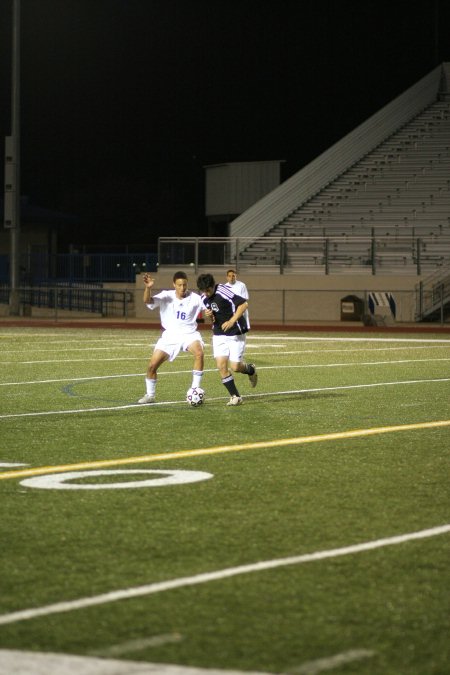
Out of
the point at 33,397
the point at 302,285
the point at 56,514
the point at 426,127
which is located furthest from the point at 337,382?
the point at 426,127

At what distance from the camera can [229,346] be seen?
15.0m

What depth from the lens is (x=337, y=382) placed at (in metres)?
17.9

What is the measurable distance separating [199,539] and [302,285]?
3517cm

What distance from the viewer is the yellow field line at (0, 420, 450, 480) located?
9445 millimetres

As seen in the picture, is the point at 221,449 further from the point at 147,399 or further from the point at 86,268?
the point at 86,268

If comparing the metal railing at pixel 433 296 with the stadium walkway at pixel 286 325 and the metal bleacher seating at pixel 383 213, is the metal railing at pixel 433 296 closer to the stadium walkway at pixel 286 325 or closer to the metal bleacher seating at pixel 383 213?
the stadium walkway at pixel 286 325

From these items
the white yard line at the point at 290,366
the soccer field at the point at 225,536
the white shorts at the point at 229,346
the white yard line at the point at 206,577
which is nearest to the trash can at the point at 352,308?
the white yard line at the point at 290,366

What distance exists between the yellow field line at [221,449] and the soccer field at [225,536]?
4cm

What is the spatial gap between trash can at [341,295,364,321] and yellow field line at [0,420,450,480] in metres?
27.1

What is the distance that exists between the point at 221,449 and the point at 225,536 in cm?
376

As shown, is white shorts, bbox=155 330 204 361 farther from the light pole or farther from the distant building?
the distant building

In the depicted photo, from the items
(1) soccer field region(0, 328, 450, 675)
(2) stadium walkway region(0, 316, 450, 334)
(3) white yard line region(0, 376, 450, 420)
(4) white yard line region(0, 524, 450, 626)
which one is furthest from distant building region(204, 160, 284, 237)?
(4) white yard line region(0, 524, 450, 626)

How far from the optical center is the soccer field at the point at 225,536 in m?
4.85

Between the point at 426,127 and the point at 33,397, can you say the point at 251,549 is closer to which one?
the point at 33,397
